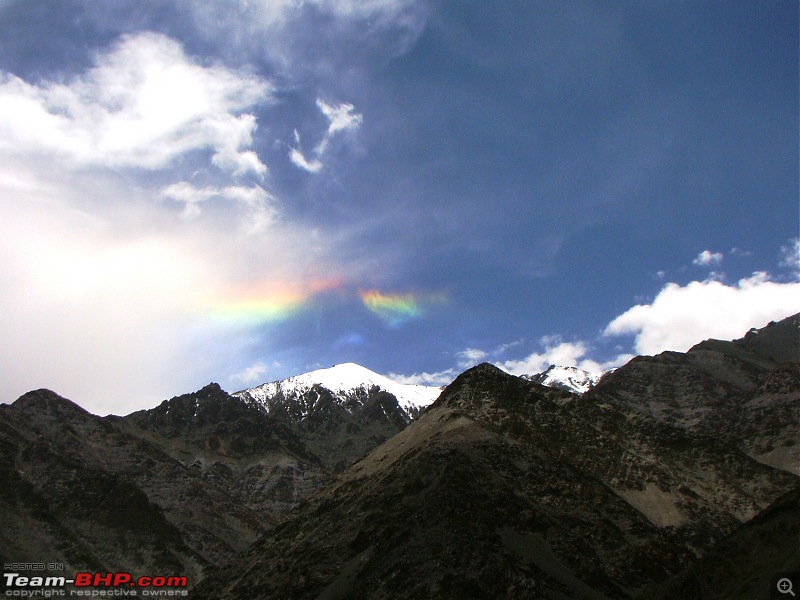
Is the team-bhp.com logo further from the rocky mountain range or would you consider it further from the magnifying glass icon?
the magnifying glass icon

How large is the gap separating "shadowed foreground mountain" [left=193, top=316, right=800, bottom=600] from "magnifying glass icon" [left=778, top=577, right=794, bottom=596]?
4.23ft

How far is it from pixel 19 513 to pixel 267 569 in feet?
343

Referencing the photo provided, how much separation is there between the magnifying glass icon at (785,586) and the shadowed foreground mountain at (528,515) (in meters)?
1.29

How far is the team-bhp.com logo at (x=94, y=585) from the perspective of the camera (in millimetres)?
133125

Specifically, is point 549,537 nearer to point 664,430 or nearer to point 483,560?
point 483,560

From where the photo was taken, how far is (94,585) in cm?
14625

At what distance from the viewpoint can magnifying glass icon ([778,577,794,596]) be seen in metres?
36.5

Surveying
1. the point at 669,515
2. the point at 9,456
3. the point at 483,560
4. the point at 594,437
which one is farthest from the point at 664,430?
Answer: the point at 9,456

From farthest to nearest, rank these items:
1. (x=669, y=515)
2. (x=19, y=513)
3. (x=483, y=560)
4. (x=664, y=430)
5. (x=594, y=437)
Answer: (x=19, y=513) < (x=664, y=430) < (x=594, y=437) < (x=669, y=515) < (x=483, y=560)

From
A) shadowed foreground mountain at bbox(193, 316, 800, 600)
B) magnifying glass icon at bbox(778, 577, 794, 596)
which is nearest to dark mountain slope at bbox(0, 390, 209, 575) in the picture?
shadowed foreground mountain at bbox(193, 316, 800, 600)

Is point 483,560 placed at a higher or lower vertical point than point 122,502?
lower

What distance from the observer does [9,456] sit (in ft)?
603
